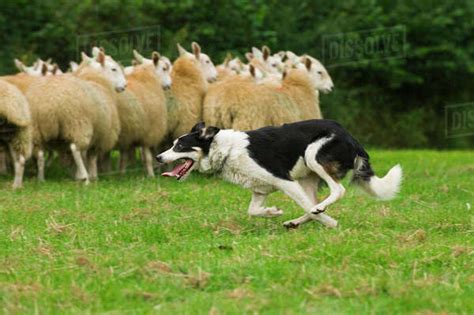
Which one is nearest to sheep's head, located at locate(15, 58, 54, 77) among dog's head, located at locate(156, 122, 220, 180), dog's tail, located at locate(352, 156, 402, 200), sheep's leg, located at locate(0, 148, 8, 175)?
sheep's leg, located at locate(0, 148, 8, 175)

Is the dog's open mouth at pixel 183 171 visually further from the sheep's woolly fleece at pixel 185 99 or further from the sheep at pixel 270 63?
the sheep at pixel 270 63

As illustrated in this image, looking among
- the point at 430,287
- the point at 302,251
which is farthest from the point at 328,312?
the point at 302,251

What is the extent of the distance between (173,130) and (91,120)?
226 cm

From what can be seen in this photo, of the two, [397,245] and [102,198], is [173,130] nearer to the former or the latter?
[102,198]

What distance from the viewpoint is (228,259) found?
6992 millimetres

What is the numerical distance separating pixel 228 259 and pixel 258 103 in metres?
7.63

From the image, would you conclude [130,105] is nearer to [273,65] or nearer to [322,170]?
[273,65]

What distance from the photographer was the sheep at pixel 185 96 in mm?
15508

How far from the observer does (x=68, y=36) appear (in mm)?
21906

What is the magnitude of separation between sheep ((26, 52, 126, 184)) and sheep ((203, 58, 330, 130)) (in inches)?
55.9

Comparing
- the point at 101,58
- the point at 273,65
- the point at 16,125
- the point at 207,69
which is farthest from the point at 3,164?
the point at 273,65

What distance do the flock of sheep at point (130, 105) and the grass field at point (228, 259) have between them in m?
2.50

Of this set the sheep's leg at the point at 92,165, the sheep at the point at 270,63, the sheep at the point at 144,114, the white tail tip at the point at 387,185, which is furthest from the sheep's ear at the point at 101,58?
the white tail tip at the point at 387,185

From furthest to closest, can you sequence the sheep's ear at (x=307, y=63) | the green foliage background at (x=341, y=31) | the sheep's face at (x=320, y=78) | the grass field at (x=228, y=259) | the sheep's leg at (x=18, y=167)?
the green foliage background at (x=341, y=31) < the sheep's face at (x=320, y=78) < the sheep's ear at (x=307, y=63) < the sheep's leg at (x=18, y=167) < the grass field at (x=228, y=259)
